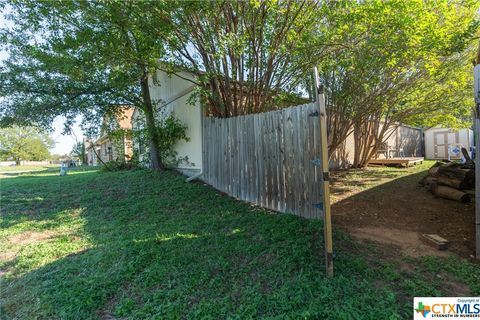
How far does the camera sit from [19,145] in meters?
47.2

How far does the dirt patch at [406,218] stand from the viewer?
370cm

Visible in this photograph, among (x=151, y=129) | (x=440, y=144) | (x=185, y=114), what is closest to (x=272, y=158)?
(x=185, y=114)

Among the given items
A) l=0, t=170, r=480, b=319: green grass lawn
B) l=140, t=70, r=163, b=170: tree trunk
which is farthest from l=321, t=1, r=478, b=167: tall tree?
l=140, t=70, r=163, b=170: tree trunk

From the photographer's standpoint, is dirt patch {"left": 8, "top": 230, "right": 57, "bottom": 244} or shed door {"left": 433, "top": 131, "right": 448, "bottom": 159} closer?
dirt patch {"left": 8, "top": 230, "right": 57, "bottom": 244}

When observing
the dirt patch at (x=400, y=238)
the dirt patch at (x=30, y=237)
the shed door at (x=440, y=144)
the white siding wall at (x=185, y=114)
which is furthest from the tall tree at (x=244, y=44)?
the shed door at (x=440, y=144)

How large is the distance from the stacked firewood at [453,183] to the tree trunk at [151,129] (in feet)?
27.0

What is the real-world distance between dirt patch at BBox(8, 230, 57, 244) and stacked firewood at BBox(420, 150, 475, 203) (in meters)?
7.67

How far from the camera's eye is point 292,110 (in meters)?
4.57

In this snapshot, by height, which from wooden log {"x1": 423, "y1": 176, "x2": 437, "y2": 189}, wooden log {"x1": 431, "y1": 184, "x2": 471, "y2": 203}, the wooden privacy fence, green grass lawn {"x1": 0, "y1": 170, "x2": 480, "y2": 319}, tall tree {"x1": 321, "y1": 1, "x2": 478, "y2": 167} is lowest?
green grass lawn {"x1": 0, "y1": 170, "x2": 480, "y2": 319}

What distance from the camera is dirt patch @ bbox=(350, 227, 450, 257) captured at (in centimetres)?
338

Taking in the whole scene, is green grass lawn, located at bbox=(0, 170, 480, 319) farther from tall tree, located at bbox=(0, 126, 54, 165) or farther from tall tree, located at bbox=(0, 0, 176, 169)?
tall tree, located at bbox=(0, 126, 54, 165)

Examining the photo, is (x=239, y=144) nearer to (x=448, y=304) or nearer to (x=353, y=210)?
(x=353, y=210)

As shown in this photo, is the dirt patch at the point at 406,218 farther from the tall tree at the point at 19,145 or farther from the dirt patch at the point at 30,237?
the tall tree at the point at 19,145

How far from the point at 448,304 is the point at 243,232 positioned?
2.53 metres
